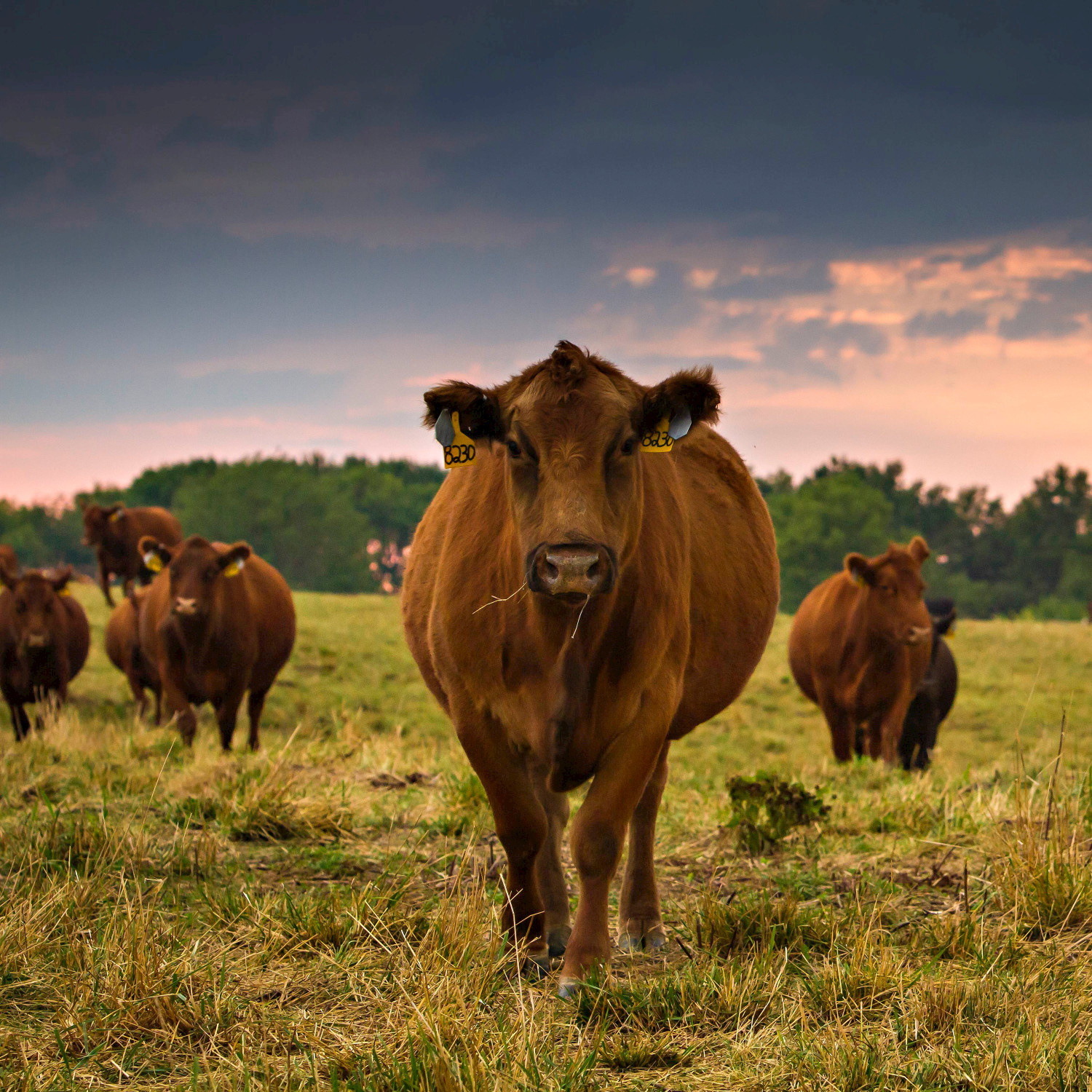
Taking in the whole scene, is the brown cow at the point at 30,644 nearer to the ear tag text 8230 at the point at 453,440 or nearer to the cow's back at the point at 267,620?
the cow's back at the point at 267,620

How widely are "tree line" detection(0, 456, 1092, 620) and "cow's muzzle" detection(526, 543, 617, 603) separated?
7489 centimetres

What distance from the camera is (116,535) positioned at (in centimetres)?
2614

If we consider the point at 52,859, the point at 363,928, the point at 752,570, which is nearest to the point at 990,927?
the point at 752,570

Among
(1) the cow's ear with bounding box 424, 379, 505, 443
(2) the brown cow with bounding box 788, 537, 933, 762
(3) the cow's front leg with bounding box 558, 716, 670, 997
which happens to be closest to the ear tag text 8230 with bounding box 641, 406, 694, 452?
(1) the cow's ear with bounding box 424, 379, 505, 443

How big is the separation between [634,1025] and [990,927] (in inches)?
67.2

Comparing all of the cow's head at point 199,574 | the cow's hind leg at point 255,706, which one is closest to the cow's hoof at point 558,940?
the cow's head at point 199,574

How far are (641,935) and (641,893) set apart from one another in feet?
0.67

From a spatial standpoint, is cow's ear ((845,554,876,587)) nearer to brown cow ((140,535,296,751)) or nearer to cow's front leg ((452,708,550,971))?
brown cow ((140,535,296,751))

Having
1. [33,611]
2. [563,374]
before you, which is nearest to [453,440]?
[563,374]

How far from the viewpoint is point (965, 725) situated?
2116cm

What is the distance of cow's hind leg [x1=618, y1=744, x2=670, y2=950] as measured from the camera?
467 centimetres

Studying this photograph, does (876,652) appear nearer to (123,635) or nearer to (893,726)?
(893,726)

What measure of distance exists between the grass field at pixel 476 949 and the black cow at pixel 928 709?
264 inches

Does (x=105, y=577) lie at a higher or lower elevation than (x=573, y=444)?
lower
